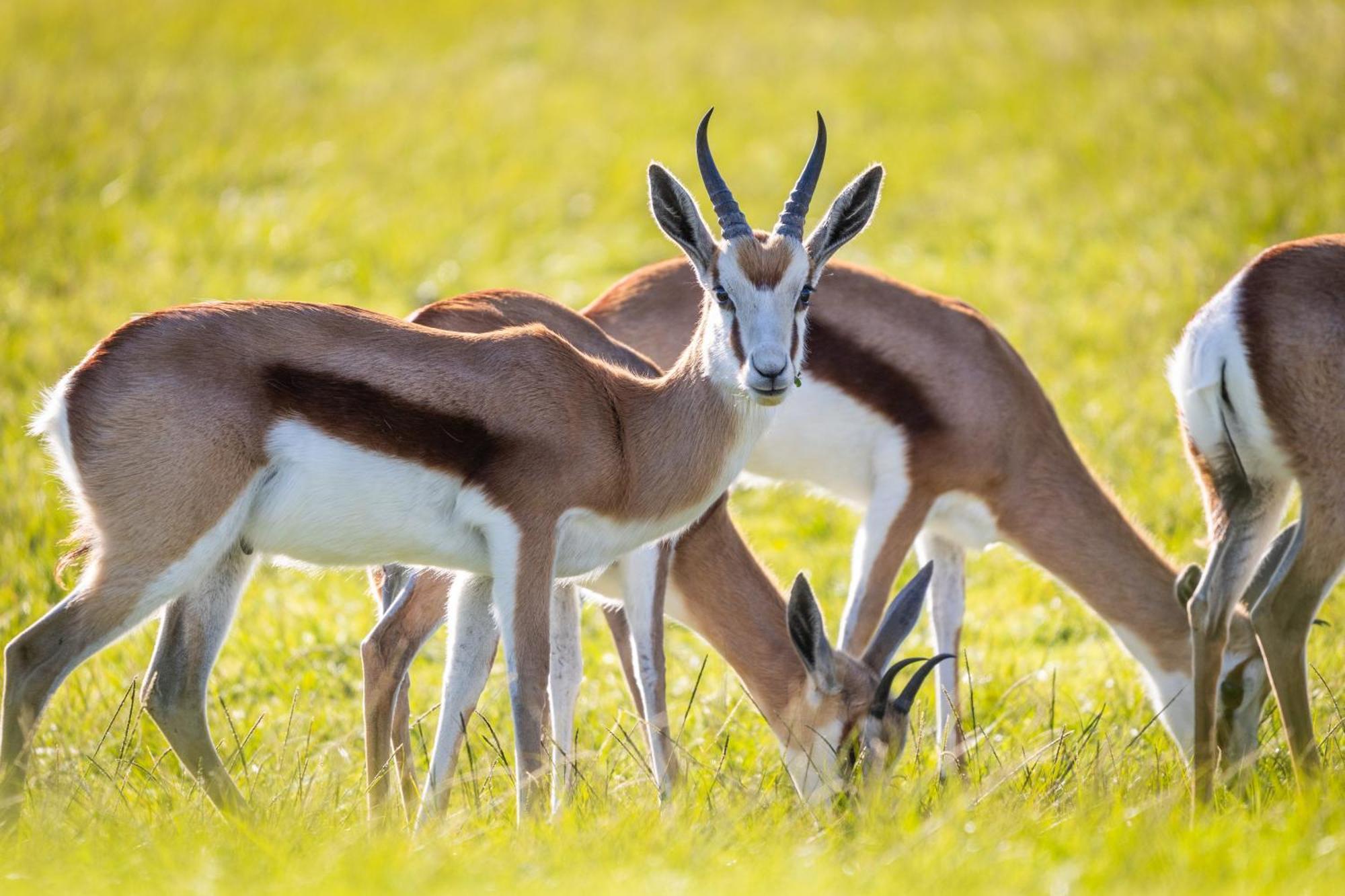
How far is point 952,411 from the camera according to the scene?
7.15m

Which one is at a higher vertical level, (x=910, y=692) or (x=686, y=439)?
(x=686, y=439)

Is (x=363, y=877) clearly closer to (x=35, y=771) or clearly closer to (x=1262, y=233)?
(x=35, y=771)

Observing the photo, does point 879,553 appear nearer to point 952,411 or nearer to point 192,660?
point 952,411

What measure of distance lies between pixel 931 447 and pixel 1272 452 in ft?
5.76

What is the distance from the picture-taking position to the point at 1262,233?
13023 millimetres

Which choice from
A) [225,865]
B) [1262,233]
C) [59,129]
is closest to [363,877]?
[225,865]

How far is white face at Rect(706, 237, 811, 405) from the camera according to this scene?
16.4 ft

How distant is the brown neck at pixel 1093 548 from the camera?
6730mm

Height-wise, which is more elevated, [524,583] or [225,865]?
[524,583]

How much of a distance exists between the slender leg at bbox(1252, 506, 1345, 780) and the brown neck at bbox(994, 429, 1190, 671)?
1.07m

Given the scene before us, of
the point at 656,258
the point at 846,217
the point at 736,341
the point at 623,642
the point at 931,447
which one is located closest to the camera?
the point at 736,341

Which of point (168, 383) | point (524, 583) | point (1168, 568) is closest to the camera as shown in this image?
point (168, 383)

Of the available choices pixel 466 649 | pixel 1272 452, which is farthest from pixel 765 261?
pixel 1272 452

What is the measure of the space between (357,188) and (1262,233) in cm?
840
